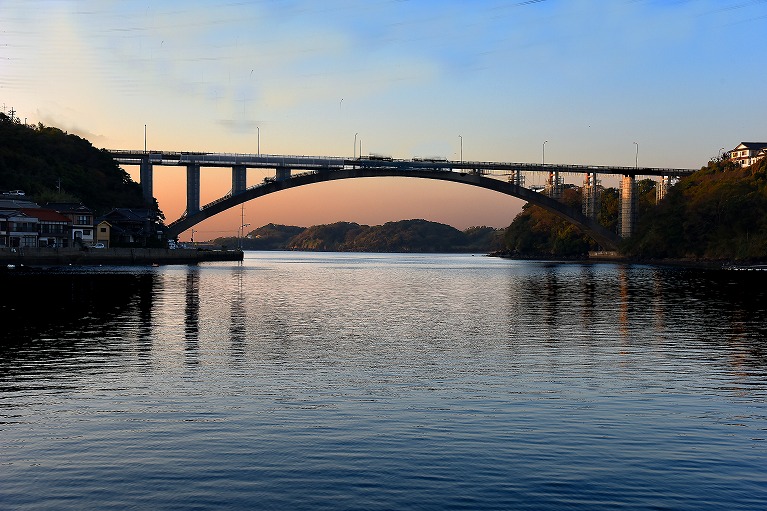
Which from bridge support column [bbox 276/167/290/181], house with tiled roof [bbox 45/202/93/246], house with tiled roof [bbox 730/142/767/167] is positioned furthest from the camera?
house with tiled roof [bbox 730/142/767/167]

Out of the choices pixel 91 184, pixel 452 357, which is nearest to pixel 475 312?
pixel 452 357

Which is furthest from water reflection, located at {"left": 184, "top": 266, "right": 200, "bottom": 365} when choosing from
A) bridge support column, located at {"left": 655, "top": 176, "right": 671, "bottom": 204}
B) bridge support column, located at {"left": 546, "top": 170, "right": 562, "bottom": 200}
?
bridge support column, located at {"left": 655, "top": 176, "right": 671, "bottom": 204}

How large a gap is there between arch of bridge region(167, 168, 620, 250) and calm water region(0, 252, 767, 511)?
10381cm

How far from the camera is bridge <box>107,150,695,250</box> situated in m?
139

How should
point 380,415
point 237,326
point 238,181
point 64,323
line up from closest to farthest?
point 380,415, point 237,326, point 64,323, point 238,181

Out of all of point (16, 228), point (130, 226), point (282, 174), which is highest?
point (282, 174)

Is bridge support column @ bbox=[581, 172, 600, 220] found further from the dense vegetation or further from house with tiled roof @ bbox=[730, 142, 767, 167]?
house with tiled roof @ bbox=[730, 142, 767, 167]

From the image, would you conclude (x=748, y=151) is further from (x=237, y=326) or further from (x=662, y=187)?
(x=237, y=326)

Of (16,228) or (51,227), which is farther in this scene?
(51,227)

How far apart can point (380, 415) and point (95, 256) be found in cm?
10670

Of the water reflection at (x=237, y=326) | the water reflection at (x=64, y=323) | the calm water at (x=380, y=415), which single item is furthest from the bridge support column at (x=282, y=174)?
the calm water at (x=380, y=415)

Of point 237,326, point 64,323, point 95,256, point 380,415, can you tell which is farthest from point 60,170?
point 380,415

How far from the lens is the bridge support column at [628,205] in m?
168

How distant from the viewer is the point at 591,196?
16462 cm
